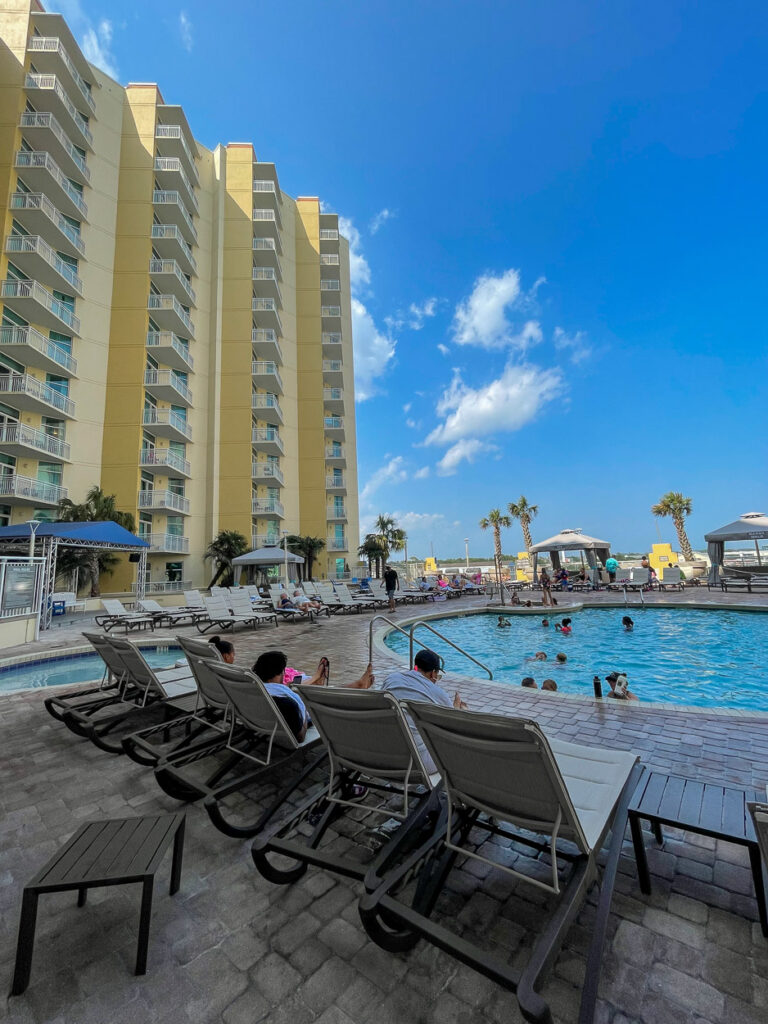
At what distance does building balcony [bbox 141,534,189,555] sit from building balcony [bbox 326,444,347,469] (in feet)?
39.4

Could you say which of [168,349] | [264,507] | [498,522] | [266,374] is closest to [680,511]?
[498,522]

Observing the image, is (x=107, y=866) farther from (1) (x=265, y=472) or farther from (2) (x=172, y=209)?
(2) (x=172, y=209)

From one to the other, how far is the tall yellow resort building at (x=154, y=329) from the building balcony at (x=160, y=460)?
0.30ft

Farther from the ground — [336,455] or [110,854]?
[336,455]

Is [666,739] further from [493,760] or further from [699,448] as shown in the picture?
[699,448]

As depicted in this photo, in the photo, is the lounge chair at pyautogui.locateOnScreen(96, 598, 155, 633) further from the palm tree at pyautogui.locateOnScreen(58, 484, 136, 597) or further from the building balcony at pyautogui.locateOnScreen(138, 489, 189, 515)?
the building balcony at pyautogui.locateOnScreen(138, 489, 189, 515)

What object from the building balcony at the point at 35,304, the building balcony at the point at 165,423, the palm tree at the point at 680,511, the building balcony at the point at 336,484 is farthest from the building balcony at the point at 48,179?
the palm tree at the point at 680,511

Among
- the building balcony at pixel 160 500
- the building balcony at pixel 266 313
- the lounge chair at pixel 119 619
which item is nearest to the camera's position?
the lounge chair at pixel 119 619

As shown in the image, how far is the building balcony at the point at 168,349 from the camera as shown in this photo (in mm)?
20766

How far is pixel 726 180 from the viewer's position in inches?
1035

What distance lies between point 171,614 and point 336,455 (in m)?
20.2

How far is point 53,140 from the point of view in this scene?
1742 centimetres

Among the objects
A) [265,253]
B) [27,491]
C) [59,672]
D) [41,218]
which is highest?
[265,253]

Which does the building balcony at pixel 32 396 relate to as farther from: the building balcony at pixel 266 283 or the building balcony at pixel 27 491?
the building balcony at pixel 266 283
